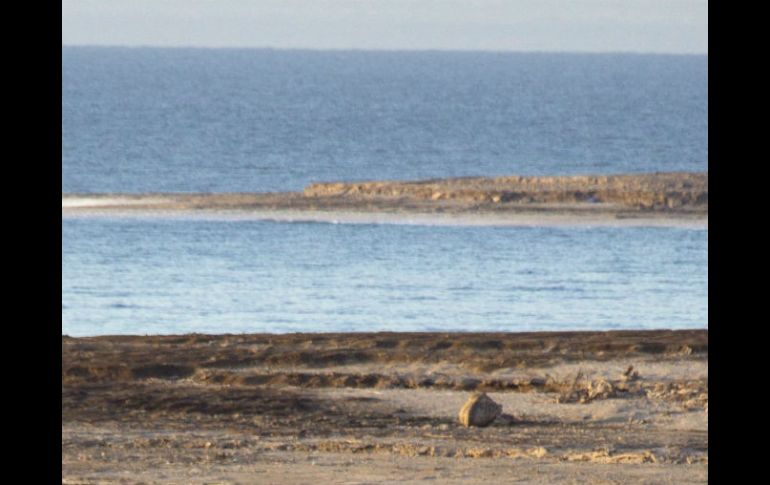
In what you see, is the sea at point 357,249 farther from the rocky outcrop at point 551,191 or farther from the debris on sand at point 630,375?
the debris on sand at point 630,375

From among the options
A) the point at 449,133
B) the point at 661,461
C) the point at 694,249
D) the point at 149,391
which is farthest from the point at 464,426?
the point at 449,133

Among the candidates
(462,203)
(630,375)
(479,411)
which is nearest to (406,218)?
(462,203)

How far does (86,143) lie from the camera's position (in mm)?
72188

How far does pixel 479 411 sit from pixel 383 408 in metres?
1.18

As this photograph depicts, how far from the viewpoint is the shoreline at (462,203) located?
123ft

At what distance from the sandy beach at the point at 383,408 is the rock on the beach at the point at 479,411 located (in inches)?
3.5

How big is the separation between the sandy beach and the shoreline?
Answer: 1890cm

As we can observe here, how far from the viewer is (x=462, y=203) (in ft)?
132

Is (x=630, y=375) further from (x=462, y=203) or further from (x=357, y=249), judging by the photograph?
(x=462, y=203)

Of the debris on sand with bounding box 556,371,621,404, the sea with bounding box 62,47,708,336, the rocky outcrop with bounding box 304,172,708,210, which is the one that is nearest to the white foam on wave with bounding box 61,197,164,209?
the sea with bounding box 62,47,708,336

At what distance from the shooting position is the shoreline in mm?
37375

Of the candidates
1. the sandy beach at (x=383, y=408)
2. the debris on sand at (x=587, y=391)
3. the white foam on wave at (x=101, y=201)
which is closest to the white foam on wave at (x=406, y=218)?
the white foam on wave at (x=101, y=201)
